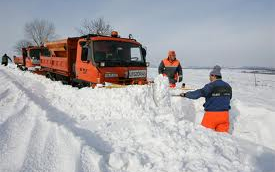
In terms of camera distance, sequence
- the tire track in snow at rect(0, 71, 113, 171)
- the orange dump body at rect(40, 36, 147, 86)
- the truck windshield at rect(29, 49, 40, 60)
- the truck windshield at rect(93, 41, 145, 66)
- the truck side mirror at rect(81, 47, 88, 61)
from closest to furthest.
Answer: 1. the tire track in snow at rect(0, 71, 113, 171)
2. the orange dump body at rect(40, 36, 147, 86)
3. the truck windshield at rect(93, 41, 145, 66)
4. the truck side mirror at rect(81, 47, 88, 61)
5. the truck windshield at rect(29, 49, 40, 60)

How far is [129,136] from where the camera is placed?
4.00 metres

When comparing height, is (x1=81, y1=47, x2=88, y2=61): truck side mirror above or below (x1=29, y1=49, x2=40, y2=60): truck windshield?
below

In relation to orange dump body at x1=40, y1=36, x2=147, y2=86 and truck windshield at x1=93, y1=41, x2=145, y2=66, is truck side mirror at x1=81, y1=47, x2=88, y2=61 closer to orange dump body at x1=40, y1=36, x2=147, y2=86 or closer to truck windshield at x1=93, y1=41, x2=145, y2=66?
orange dump body at x1=40, y1=36, x2=147, y2=86

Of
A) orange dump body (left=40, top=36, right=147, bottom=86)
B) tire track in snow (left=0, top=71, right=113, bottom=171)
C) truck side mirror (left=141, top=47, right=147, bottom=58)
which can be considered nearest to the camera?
tire track in snow (left=0, top=71, right=113, bottom=171)

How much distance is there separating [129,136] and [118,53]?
4.32 metres

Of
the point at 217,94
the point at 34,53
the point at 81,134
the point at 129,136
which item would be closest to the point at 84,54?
the point at 81,134

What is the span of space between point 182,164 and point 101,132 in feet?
5.76

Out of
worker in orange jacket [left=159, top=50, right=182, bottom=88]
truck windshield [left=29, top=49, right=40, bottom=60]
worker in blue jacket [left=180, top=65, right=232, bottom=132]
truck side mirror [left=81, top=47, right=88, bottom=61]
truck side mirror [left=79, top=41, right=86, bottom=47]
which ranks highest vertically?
truck windshield [left=29, top=49, right=40, bottom=60]

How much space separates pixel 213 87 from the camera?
4.63 m

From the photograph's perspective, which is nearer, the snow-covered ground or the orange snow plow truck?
the snow-covered ground

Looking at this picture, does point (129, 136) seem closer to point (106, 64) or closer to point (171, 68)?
point (106, 64)

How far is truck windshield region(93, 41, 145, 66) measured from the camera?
291 inches

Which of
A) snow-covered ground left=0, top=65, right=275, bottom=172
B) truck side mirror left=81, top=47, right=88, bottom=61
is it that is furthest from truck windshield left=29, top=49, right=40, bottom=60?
snow-covered ground left=0, top=65, right=275, bottom=172

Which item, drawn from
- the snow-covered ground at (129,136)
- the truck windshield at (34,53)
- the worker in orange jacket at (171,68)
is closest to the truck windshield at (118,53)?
the worker in orange jacket at (171,68)
